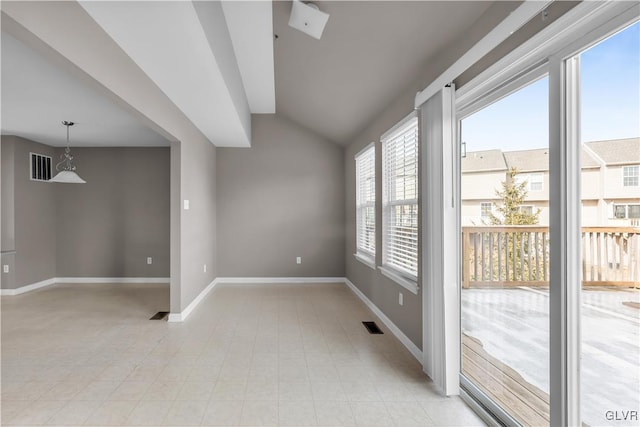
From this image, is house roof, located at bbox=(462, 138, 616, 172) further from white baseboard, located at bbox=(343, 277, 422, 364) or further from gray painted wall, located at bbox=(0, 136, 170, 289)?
gray painted wall, located at bbox=(0, 136, 170, 289)

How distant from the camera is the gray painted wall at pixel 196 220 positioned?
13.7ft

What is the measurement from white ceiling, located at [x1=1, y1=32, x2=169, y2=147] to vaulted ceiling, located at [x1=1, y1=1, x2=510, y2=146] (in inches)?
0.6

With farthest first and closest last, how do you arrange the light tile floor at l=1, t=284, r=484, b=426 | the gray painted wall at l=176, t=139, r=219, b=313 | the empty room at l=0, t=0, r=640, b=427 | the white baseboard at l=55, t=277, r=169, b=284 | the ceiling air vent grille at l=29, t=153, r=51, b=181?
the white baseboard at l=55, t=277, r=169, b=284, the ceiling air vent grille at l=29, t=153, r=51, b=181, the gray painted wall at l=176, t=139, r=219, b=313, the light tile floor at l=1, t=284, r=484, b=426, the empty room at l=0, t=0, r=640, b=427

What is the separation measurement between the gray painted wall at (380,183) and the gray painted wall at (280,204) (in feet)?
1.30

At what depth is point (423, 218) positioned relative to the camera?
2.62 metres

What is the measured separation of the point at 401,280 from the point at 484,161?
1.46 m

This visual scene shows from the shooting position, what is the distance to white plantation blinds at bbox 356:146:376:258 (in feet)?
15.7

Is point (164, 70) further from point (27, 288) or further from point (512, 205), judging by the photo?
point (27, 288)

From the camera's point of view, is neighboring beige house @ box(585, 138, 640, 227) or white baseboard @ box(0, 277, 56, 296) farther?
white baseboard @ box(0, 277, 56, 296)

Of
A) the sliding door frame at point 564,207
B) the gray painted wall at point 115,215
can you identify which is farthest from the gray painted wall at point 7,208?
the sliding door frame at point 564,207

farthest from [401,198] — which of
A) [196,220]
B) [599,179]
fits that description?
[196,220]

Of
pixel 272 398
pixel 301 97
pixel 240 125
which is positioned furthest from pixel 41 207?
pixel 272 398

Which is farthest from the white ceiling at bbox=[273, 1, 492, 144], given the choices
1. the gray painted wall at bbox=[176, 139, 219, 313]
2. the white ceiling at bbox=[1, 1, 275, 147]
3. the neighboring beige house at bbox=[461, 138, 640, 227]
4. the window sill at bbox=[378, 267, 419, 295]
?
the window sill at bbox=[378, 267, 419, 295]

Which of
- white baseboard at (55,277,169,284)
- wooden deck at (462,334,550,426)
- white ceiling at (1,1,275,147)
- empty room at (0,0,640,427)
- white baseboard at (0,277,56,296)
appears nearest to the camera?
empty room at (0,0,640,427)
